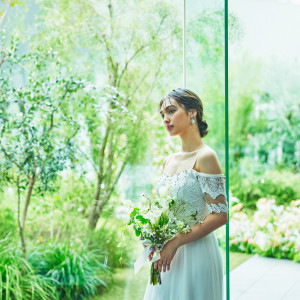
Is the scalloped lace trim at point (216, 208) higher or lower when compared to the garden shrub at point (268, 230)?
higher

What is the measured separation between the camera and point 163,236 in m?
1.95

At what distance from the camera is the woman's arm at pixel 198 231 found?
6.40 feet

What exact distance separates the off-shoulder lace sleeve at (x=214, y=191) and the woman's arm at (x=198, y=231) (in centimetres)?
2

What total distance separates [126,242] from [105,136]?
0.89 meters

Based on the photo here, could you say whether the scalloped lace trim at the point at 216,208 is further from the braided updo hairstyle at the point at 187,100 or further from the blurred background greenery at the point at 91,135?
the blurred background greenery at the point at 91,135

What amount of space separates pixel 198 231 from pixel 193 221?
9 cm

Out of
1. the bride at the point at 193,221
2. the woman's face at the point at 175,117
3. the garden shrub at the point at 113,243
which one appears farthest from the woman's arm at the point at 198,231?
the garden shrub at the point at 113,243

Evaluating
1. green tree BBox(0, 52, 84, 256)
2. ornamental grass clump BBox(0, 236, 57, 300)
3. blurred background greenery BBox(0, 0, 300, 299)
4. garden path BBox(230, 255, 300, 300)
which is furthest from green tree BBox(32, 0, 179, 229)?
garden path BBox(230, 255, 300, 300)

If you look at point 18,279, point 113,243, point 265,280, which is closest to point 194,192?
point 265,280

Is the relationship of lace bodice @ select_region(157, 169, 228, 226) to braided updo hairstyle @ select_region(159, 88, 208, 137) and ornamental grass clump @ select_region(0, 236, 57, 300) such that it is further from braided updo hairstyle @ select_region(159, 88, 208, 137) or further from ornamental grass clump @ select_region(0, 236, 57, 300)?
ornamental grass clump @ select_region(0, 236, 57, 300)

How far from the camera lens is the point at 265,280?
3023mm

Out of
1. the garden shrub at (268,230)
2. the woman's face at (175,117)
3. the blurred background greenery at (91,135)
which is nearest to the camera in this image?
the woman's face at (175,117)

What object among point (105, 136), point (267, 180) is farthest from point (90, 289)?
point (267, 180)

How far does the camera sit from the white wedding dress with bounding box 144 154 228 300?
2008mm
